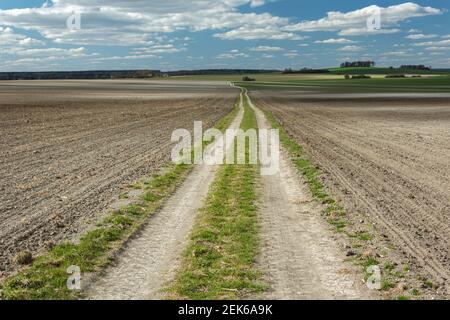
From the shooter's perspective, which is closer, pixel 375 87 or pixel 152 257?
pixel 152 257

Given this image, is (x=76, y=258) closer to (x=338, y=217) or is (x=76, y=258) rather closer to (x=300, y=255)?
(x=300, y=255)

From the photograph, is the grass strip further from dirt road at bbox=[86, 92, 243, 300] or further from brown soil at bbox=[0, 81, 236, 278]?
brown soil at bbox=[0, 81, 236, 278]

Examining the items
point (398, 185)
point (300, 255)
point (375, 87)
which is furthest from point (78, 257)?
point (375, 87)

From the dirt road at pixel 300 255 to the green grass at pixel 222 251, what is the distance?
279 mm

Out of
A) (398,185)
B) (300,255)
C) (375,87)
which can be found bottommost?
(300,255)

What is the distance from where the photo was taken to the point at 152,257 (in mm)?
8734

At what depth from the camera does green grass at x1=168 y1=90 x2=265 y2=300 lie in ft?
24.2

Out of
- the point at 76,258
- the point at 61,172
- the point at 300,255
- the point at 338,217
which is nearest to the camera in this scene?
the point at 76,258

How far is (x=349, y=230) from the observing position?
10367 mm

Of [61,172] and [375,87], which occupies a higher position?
[375,87]

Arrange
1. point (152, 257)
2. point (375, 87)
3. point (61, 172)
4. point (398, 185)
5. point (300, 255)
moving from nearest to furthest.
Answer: point (152, 257), point (300, 255), point (398, 185), point (61, 172), point (375, 87)

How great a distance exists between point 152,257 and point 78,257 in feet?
4.11
